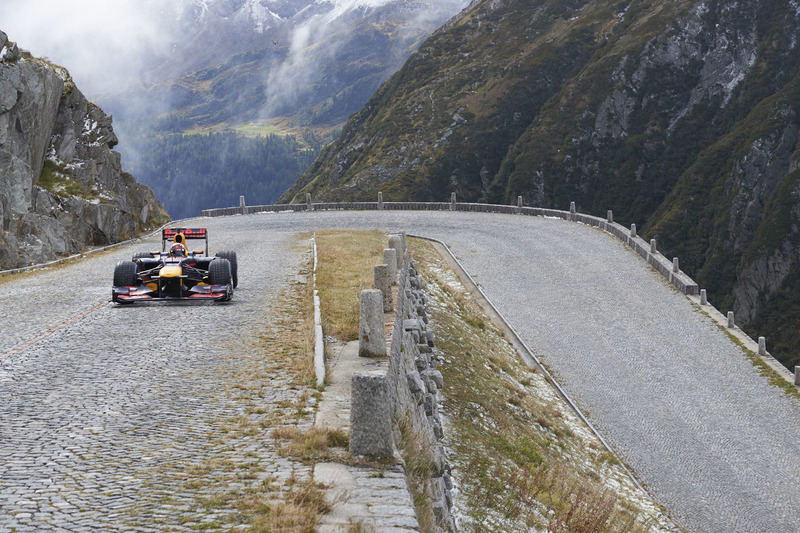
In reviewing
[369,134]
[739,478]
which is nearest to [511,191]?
[369,134]

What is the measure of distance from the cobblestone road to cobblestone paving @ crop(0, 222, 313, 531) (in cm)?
3

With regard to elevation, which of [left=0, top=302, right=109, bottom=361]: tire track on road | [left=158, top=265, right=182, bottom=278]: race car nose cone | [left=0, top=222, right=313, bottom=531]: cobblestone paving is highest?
[left=158, top=265, right=182, bottom=278]: race car nose cone

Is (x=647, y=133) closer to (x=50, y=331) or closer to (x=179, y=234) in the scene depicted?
(x=179, y=234)

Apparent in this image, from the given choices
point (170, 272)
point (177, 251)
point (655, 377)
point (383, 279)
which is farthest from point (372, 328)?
point (655, 377)

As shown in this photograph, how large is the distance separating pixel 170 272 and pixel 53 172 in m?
20.5

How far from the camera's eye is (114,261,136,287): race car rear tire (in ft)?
58.2

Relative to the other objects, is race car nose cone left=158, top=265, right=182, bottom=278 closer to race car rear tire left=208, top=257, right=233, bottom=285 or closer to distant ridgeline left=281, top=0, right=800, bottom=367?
race car rear tire left=208, top=257, right=233, bottom=285

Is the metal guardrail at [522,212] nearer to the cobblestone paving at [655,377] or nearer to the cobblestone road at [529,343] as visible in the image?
the cobblestone paving at [655,377]

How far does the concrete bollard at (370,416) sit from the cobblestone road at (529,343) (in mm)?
788

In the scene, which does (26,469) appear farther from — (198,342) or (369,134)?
(369,134)

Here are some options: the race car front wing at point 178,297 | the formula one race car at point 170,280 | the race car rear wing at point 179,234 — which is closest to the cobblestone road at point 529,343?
the race car front wing at point 178,297

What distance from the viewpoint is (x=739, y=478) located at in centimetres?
1986

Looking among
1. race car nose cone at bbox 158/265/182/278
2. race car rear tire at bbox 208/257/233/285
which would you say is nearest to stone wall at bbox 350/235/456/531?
race car rear tire at bbox 208/257/233/285

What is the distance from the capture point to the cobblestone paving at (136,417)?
22.4ft
